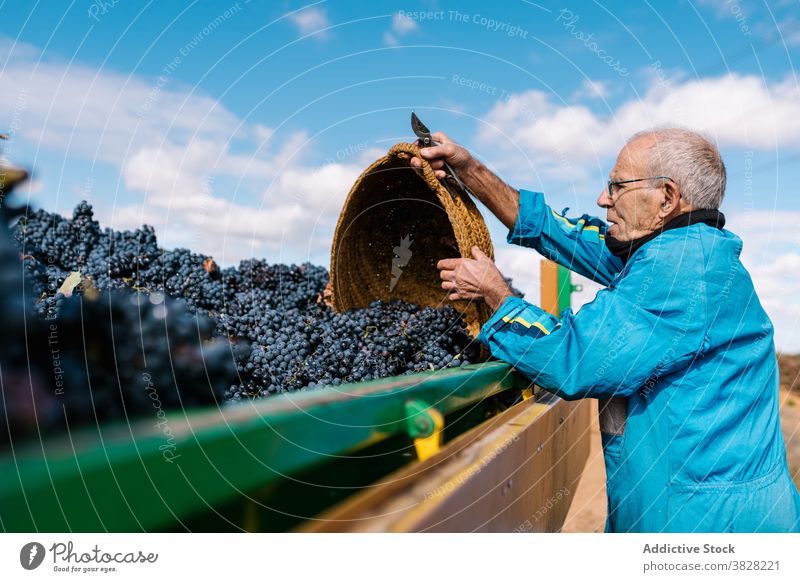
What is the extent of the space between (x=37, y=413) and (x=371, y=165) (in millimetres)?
1530

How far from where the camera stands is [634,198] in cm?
154

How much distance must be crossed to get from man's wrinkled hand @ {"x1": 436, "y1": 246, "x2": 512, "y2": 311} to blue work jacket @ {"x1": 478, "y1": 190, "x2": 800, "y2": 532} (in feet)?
0.50

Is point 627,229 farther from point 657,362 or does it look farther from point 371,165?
point 371,165

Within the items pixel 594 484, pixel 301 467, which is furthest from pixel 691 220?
Result: pixel 594 484

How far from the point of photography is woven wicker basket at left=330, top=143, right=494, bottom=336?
88.8 inches

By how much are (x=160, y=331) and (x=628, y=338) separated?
106 centimetres

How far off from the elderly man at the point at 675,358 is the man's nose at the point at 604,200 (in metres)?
0.06

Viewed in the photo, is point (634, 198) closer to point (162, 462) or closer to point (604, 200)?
point (604, 200)

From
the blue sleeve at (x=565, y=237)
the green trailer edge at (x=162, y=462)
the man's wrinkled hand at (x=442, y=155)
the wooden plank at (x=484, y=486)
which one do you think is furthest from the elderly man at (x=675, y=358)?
the green trailer edge at (x=162, y=462)

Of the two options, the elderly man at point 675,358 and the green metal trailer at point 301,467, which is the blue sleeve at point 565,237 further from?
the green metal trailer at point 301,467

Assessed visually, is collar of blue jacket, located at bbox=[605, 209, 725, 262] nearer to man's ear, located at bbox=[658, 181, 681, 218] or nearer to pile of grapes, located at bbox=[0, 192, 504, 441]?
man's ear, located at bbox=[658, 181, 681, 218]

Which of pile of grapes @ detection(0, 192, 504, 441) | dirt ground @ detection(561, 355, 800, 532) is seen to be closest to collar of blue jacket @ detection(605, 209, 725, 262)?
pile of grapes @ detection(0, 192, 504, 441)

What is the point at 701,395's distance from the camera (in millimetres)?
1382
